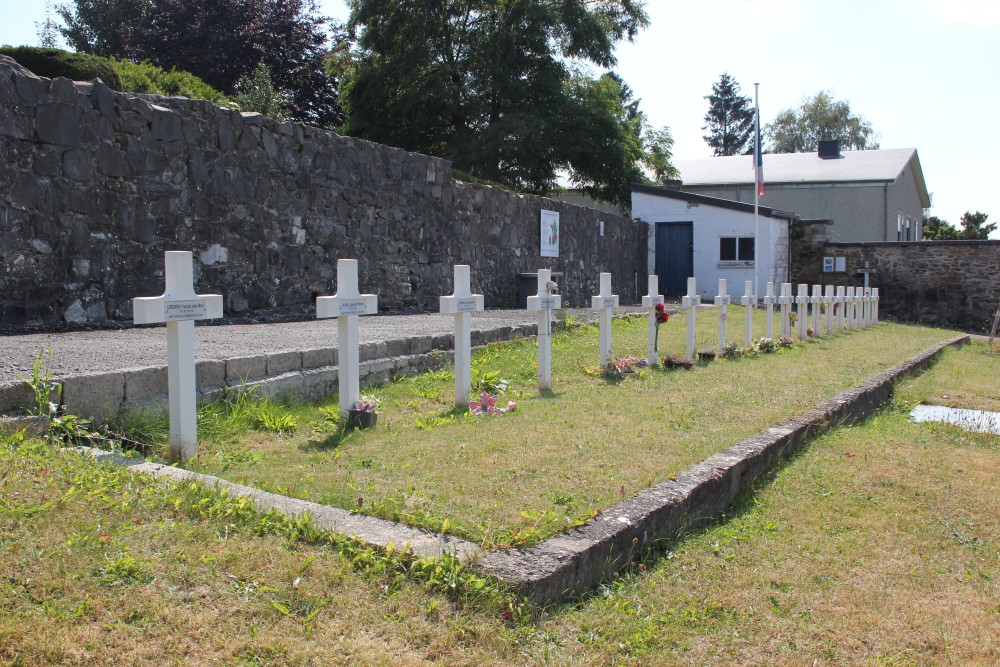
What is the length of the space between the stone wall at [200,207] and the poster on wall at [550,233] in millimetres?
2989

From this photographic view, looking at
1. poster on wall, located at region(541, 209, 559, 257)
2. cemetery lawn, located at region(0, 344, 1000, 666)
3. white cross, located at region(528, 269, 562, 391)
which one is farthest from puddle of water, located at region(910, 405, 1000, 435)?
poster on wall, located at region(541, 209, 559, 257)

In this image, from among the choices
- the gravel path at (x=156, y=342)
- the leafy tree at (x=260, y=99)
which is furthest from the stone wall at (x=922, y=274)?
the gravel path at (x=156, y=342)

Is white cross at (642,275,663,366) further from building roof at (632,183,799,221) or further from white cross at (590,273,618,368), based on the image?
building roof at (632,183,799,221)

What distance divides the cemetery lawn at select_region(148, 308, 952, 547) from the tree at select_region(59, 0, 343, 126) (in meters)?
20.8

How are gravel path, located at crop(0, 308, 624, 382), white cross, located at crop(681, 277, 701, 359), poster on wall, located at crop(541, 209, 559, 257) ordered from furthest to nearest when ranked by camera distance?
poster on wall, located at crop(541, 209, 559, 257), white cross, located at crop(681, 277, 701, 359), gravel path, located at crop(0, 308, 624, 382)

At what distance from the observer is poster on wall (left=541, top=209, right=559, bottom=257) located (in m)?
16.9

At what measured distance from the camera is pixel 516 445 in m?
5.04

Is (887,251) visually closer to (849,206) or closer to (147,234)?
(849,206)

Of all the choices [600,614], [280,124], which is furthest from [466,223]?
[600,614]

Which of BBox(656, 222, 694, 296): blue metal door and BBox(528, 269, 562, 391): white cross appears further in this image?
BBox(656, 222, 694, 296): blue metal door

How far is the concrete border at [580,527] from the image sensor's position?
121 inches

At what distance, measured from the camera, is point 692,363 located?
9359 millimetres

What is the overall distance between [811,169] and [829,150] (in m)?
2.44

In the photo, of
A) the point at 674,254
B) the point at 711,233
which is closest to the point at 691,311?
the point at 674,254
